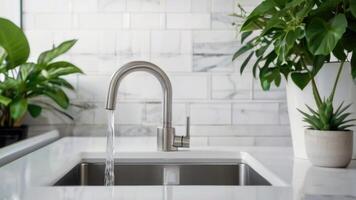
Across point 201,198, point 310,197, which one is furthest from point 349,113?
point 201,198

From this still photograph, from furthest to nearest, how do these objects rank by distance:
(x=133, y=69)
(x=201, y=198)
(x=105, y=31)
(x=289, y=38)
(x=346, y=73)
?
(x=105, y=31), (x=133, y=69), (x=346, y=73), (x=289, y=38), (x=201, y=198)

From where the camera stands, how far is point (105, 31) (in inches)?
61.7

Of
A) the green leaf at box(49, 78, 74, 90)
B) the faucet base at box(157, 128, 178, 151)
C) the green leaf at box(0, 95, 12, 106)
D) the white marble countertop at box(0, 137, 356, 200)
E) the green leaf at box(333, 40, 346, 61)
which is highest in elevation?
the green leaf at box(333, 40, 346, 61)

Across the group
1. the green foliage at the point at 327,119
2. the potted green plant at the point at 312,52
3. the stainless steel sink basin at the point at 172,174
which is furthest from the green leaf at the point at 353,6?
the stainless steel sink basin at the point at 172,174

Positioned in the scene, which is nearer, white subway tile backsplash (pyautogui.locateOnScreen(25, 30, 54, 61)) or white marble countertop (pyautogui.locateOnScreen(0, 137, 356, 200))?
white marble countertop (pyautogui.locateOnScreen(0, 137, 356, 200))

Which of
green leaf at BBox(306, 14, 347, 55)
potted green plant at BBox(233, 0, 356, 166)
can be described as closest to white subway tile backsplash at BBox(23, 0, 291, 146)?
potted green plant at BBox(233, 0, 356, 166)

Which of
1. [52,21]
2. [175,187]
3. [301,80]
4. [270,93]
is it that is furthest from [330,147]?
[52,21]

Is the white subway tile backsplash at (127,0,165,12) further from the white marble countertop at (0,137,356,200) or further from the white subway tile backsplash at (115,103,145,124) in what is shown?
the white marble countertop at (0,137,356,200)

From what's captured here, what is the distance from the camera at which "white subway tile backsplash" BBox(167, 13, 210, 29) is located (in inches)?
61.6

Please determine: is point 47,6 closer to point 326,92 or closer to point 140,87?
point 140,87

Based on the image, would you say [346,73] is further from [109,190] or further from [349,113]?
[109,190]

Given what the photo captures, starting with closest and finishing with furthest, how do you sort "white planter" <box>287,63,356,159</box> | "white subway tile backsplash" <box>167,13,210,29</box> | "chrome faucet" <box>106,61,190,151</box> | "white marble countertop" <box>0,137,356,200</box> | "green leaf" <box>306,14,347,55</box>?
1. "white marble countertop" <box>0,137,356,200</box>
2. "green leaf" <box>306,14,347,55</box>
3. "white planter" <box>287,63,356,159</box>
4. "chrome faucet" <box>106,61,190,151</box>
5. "white subway tile backsplash" <box>167,13,210,29</box>

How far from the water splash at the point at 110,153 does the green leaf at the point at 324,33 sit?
525mm

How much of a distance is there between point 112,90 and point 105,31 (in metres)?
0.53
